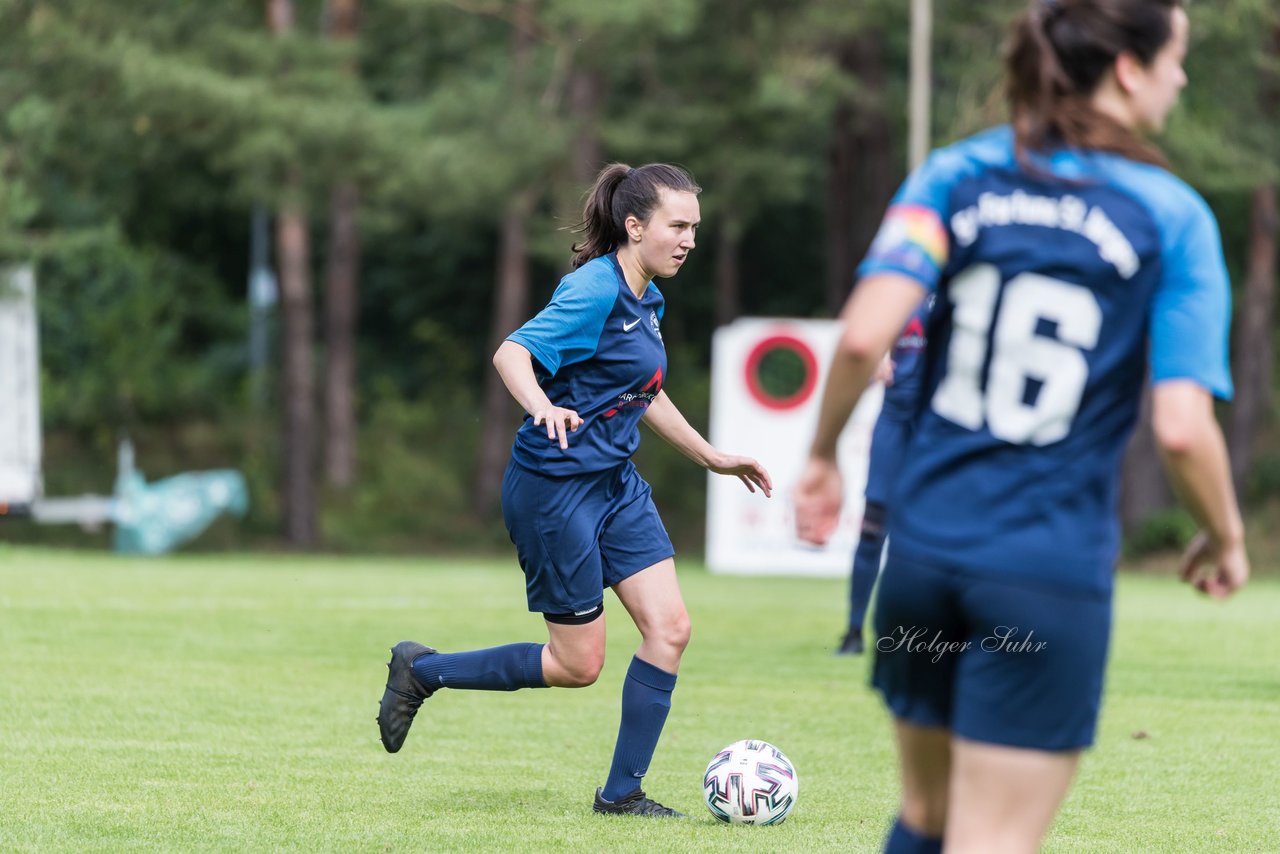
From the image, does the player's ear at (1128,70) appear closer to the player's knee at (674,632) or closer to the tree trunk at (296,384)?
the player's knee at (674,632)

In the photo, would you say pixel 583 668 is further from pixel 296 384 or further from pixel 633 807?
pixel 296 384

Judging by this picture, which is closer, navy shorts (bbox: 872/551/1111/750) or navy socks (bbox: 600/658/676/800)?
navy shorts (bbox: 872/551/1111/750)

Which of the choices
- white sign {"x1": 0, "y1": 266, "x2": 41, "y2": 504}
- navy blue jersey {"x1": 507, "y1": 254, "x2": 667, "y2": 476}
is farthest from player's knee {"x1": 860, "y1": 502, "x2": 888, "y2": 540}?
white sign {"x1": 0, "y1": 266, "x2": 41, "y2": 504}

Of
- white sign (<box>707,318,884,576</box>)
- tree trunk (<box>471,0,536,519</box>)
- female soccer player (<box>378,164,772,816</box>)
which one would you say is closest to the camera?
female soccer player (<box>378,164,772,816</box>)

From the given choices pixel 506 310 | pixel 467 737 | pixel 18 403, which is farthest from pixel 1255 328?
pixel 467 737

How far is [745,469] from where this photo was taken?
17.0 feet

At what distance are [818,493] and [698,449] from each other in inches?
101

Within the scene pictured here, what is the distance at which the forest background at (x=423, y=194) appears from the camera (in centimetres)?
2217

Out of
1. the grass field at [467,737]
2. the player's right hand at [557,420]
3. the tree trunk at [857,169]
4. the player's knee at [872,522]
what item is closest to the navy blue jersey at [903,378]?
the player's knee at [872,522]

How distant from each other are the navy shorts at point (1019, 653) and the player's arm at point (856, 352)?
0.70 ft

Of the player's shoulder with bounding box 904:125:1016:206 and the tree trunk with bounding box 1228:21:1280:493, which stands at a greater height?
the player's shoulder with bounding box 904:125:1016:206

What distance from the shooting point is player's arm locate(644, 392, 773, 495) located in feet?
17.0

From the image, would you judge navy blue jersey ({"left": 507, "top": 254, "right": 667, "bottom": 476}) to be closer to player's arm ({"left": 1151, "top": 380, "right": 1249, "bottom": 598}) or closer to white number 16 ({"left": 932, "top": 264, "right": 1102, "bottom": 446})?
white number 16 ({"left": 932, "top": 264, "right": 1102, "bottom": 446})

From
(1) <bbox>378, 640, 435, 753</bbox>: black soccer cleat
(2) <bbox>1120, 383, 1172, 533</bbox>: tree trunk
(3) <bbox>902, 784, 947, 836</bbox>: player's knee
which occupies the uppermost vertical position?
(3) <bbox>902, 784, 947, 836</bbox>: player's knee
